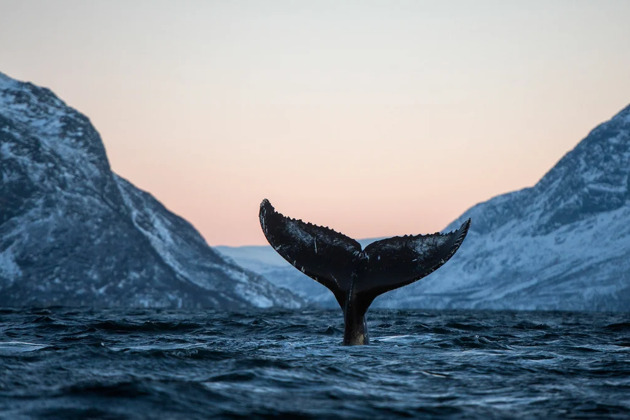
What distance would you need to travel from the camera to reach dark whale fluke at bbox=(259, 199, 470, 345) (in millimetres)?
11641

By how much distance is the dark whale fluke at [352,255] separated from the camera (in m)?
11.6

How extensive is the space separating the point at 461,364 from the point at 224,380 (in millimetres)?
3916

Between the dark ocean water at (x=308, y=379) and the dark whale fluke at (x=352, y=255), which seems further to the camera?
the dark whale fluke at (x=352, y=255)

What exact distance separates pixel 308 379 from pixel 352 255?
2063 millimetres

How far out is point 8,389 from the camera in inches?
356

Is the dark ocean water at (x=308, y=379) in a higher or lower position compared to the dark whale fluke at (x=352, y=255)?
lower

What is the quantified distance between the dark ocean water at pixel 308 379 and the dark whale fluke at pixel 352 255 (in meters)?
1.08

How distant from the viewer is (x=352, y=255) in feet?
39.2

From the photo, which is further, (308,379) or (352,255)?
(352,255)

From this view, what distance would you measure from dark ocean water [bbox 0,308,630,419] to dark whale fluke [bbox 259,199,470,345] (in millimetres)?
1077

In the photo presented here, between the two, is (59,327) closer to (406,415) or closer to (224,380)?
(224,380)

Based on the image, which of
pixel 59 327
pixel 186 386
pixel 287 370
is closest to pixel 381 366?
pixel 287 370

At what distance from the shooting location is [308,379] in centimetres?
1055

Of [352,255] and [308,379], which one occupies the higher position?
[352,255]
